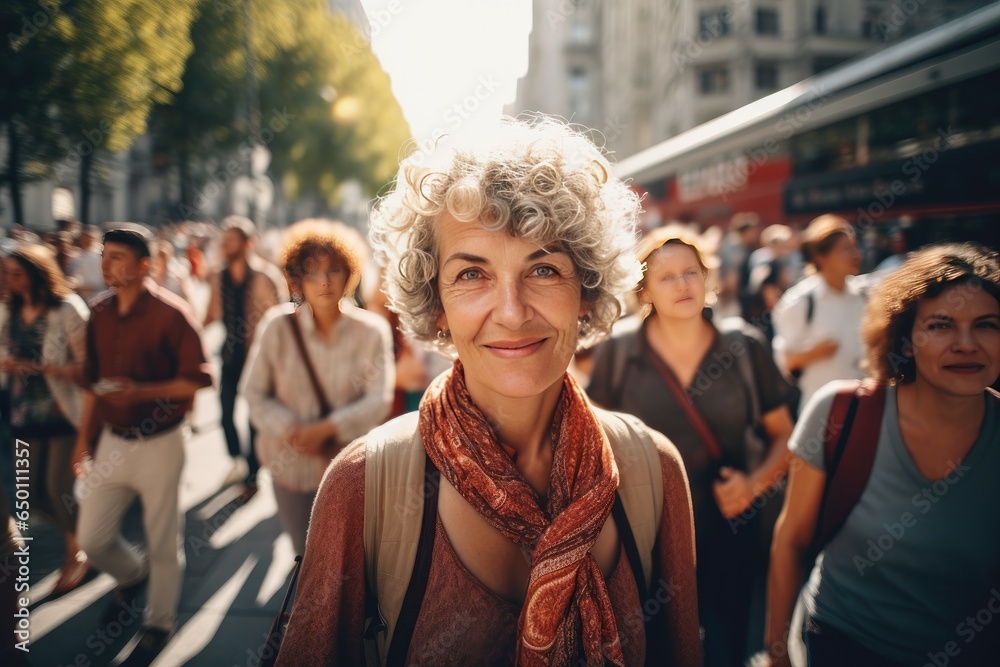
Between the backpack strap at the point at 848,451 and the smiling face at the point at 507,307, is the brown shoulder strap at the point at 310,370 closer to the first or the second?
the smiling face at the point at 507,307

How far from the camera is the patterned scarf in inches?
51.3

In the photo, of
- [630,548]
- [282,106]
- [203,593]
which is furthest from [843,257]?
[282,106]

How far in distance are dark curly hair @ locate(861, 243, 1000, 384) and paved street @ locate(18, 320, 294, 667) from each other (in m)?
3.33

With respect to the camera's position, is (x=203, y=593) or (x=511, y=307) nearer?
(x=511, y=307)

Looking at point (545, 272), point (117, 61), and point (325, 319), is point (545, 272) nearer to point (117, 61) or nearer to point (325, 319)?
point (325, 319)

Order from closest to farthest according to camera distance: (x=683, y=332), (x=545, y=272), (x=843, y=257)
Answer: (x=545, y=272), (x=683, y=332), (x=843, y=257)

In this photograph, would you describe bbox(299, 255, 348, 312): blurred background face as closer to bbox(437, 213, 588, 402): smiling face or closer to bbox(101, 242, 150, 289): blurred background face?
bbox(101, 242, 150, 289): blurred background face

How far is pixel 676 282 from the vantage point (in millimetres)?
Answer: 2744

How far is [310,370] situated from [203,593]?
1.78 m

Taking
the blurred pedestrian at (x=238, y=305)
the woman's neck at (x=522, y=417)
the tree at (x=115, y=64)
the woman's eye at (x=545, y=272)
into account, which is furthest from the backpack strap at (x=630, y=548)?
the blurred pedestrian at (x=238, y=305)

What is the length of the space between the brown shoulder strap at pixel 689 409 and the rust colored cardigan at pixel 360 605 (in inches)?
51.0

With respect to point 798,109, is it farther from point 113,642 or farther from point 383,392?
point 113,642

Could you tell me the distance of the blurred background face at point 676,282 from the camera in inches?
108

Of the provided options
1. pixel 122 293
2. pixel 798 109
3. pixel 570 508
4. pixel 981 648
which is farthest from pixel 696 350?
pixel 798 109
